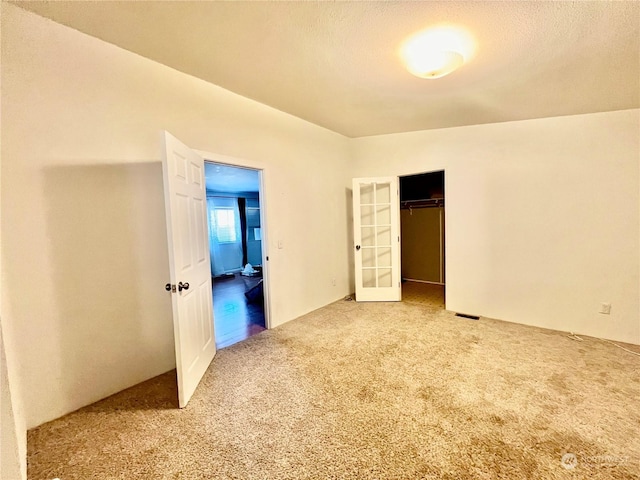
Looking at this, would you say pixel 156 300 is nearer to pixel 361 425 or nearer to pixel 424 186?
pixel 361 425

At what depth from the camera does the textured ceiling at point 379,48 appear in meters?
1.68

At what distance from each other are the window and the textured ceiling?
A: 205 inches

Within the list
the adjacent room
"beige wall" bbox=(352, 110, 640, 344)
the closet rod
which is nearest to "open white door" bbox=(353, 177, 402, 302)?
"beige wall" bbox=(352, 110, 640, 344)

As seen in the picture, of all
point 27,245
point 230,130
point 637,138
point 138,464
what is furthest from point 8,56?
point 637,138

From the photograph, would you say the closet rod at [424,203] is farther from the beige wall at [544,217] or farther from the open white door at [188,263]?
the open white door at [188,263]

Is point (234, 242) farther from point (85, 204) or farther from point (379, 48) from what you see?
point (379, 48)

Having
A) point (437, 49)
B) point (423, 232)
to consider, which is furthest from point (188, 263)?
point (423, 232)

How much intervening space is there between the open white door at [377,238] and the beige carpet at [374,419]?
1.58 meters

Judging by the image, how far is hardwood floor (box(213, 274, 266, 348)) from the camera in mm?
3281

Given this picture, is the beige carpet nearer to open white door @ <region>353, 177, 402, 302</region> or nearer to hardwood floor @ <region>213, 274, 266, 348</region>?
hardwood floor @ <region>213, 274, 266, 348</region>

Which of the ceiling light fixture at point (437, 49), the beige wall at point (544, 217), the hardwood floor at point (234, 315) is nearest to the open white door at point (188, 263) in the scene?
the hardwood floor at point (234, 315)

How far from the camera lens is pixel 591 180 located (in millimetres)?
3072

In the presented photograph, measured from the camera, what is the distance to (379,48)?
6.72ft

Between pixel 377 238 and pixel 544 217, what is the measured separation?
213 cm
